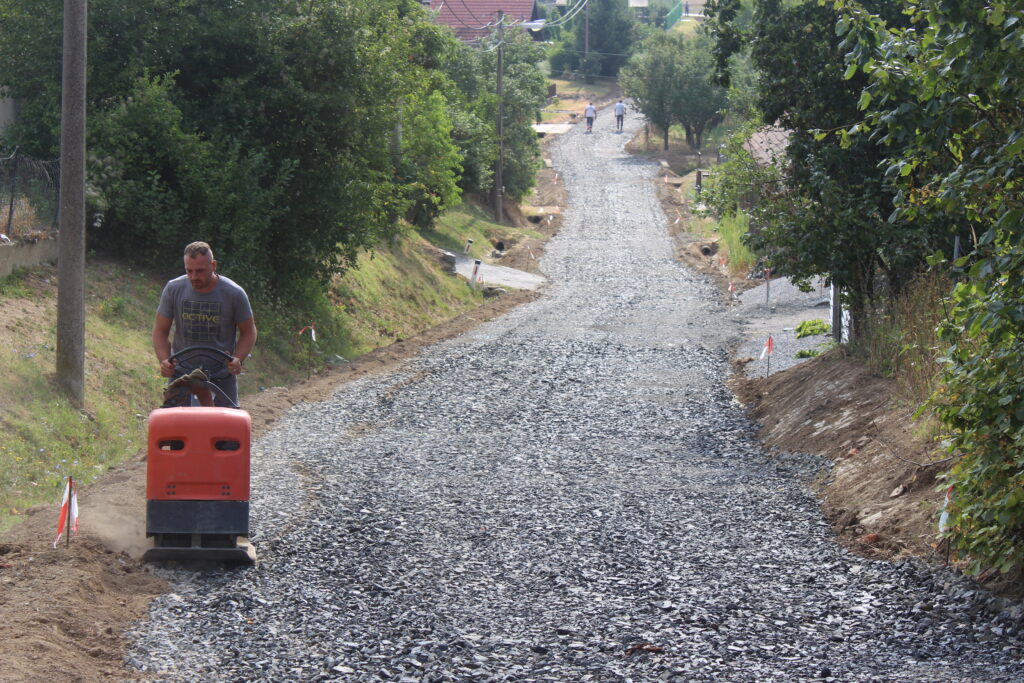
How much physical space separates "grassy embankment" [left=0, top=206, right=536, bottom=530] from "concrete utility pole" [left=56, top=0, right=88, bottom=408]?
15.2 inches

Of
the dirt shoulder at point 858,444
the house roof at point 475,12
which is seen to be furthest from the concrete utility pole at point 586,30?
the dirt shoulder at point 858,444

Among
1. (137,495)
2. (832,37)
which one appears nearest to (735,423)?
(832,37)

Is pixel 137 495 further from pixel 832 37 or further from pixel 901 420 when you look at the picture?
pixel 832 37

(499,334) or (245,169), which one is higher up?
(245,169)

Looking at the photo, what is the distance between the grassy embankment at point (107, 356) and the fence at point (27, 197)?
0.65 m

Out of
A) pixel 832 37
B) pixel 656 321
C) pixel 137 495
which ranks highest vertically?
pixel 832 37

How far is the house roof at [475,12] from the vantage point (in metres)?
77.9

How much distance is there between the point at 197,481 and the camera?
744cm

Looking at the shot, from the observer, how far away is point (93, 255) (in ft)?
57.6

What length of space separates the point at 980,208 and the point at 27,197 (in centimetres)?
1277

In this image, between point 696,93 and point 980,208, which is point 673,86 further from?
point 980,208

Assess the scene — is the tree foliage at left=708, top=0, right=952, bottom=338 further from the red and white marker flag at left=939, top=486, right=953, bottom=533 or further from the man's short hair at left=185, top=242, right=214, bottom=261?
the man's short hair at left=185, top=242, right=214, bottom=261

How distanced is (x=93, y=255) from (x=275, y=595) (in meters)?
12.0

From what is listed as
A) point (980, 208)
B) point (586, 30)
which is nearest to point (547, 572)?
point (980, 208)
